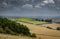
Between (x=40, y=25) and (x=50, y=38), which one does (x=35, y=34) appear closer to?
(x=50, y=38)

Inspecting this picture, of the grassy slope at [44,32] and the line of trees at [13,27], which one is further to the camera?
the grassy slope at [44,32]

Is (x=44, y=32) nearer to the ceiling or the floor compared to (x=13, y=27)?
nearer to the floor

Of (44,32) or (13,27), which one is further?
(44,32)

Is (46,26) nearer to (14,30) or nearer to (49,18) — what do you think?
(49,18)

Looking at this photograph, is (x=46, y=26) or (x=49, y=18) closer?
(x=46, y=26)

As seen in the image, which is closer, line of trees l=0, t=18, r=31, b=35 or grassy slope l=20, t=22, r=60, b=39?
line of trees l=0, t=18, r=31, b=35

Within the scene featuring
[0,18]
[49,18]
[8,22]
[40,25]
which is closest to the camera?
[8,22]

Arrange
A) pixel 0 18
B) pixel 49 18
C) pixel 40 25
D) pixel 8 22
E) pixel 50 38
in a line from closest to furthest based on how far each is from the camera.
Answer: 1. pixel 50 38
2. pixel 8 22
3. pixel 0 18
4. pixel 40 25
5. pixel 49 18

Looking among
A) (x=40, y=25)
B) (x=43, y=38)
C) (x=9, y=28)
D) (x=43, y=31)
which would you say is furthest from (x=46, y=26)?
(x=9, y=28)

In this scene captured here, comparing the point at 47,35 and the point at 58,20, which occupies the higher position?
the point at 58,20
